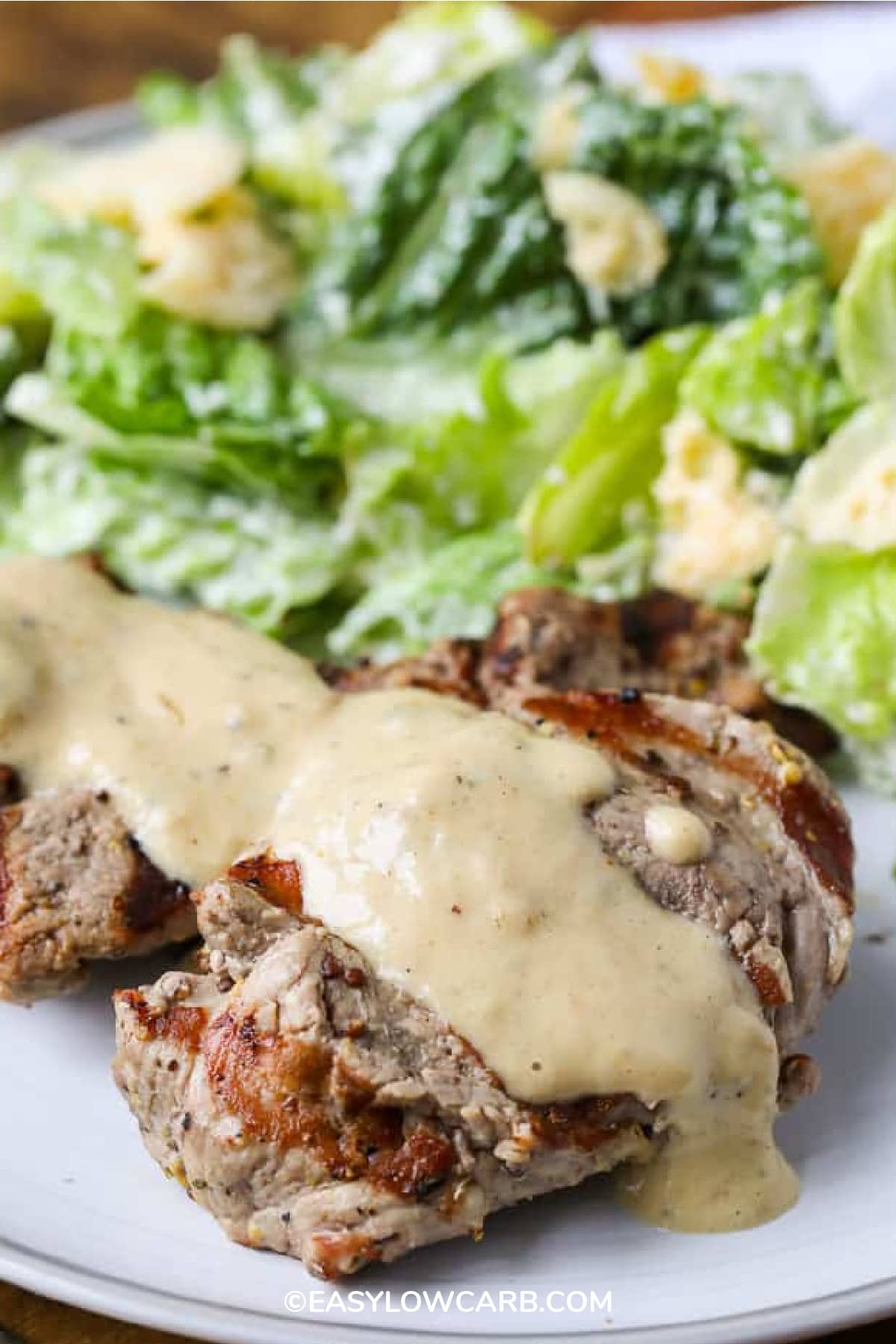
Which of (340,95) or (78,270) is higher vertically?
(340,95)

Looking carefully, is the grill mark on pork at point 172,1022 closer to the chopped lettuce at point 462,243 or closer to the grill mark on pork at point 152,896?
the grill mark on pork at point 152,896

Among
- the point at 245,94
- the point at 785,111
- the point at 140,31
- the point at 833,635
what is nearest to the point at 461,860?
the point at 833,635

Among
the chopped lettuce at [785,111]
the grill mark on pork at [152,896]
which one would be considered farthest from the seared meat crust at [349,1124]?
the chopped lettuce at [785,111]

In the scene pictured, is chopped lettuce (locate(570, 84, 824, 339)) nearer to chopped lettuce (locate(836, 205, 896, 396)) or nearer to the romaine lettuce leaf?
the romaine lettuce leaf

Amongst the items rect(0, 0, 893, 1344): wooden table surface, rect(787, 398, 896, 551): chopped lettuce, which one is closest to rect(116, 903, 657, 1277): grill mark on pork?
rect(787, 398, 896, 551): chopped lettuce

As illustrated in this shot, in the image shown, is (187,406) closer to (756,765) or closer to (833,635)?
(833,635)

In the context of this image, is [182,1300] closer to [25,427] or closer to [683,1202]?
[683,1202]

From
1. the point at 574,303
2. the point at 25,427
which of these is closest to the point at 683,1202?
the point at 574,303
